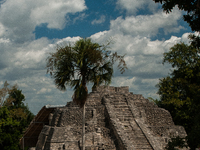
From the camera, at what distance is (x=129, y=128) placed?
1723 cm

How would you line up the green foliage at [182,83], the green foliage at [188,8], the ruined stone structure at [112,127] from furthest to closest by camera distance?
the green foliage at [182,83] < the ruined stone structure at [112,127] < the green foliage at [188,8]

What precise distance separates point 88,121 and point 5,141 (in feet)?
55.9

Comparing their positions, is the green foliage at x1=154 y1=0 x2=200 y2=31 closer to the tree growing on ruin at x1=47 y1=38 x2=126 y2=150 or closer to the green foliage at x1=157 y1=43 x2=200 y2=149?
the tree growing on ruin at x1=47 y1=38 x2=126 y2=150

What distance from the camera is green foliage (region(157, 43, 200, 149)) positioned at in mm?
24234

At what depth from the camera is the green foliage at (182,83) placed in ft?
79.5

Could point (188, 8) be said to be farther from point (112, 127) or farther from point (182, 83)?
point (182, 83)

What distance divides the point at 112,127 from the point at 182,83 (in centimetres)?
1176

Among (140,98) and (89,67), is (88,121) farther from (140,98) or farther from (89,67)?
(140,98)

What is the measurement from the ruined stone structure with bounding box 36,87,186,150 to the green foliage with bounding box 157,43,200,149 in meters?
4.59

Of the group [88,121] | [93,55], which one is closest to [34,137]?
[88,121]

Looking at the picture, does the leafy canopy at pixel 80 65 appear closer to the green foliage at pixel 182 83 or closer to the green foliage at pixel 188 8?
the green foliage at pixel 188 8

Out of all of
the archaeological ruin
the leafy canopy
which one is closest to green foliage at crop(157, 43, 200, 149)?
the archaeological ruin

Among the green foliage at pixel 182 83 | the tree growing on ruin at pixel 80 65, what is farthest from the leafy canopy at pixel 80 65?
the green foliage at pixel 182 83

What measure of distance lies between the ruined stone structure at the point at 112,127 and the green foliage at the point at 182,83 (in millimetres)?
4588
